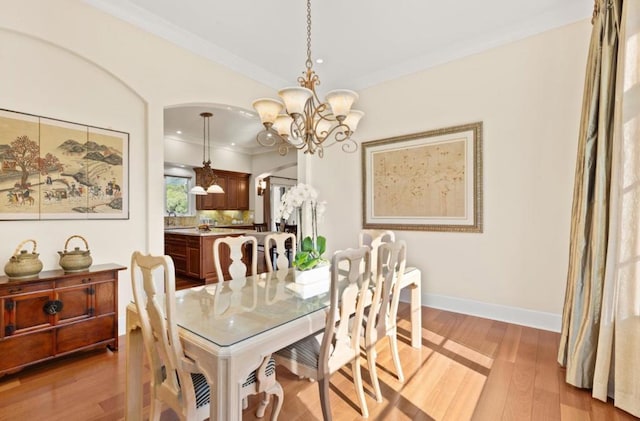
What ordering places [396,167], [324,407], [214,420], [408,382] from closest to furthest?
[214,420] < [324,407] < [408,382] < [396,167]

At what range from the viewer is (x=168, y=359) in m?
1.33

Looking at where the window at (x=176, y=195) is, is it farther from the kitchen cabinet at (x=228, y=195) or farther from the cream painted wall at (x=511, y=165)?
the cream painted wall at (x=511, y=165)

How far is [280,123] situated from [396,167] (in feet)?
6.76

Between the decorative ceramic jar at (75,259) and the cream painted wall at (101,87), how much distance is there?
220 mm

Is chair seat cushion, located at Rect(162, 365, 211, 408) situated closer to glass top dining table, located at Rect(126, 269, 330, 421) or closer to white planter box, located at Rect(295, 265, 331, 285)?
glass top dining table, located at Rect(126, 269, 330, 421)

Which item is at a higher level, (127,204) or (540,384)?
(127,204)

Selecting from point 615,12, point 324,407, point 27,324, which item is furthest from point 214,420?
point 615,12

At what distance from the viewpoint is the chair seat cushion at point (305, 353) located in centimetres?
167

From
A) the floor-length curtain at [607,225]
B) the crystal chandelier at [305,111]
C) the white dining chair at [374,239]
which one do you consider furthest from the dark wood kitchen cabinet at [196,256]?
the floor-length curtain at [607,225]

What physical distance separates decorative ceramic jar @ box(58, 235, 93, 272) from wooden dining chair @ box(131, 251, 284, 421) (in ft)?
4.97

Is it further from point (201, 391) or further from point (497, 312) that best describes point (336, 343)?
point (497, 312)

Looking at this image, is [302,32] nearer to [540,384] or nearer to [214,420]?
[214,420]

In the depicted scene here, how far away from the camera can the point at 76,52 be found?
2646mm

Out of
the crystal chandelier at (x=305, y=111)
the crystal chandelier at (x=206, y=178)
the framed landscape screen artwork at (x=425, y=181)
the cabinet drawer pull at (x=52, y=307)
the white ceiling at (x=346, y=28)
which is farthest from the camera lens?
the crystal chandelier at (x=206, y=178)
